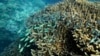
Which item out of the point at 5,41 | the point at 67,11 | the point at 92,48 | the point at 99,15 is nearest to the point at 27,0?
the point at 5,41

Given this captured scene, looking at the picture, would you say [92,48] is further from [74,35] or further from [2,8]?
[2,8]

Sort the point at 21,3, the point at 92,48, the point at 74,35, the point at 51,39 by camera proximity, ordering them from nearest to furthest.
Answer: the point at 92,48 → the point at 74,35 → the point at 51,39 → the point at 21,3

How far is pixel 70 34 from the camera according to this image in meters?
5.42

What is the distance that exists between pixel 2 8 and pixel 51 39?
25.5 feet

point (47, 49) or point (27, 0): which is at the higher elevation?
point (27, 0)

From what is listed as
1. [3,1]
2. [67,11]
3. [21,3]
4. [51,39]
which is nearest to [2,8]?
[3,1]

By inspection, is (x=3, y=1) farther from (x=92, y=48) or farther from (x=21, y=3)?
(x=92, y=48)

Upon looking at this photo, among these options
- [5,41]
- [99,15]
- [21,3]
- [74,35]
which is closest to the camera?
[74,35]

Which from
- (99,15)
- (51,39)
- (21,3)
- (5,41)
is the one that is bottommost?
(5,41)

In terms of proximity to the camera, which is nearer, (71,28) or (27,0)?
(71,28)

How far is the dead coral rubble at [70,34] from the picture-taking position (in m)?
4.82

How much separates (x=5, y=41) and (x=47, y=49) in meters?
6.23

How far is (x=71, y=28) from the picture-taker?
539cm

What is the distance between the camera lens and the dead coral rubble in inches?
190
